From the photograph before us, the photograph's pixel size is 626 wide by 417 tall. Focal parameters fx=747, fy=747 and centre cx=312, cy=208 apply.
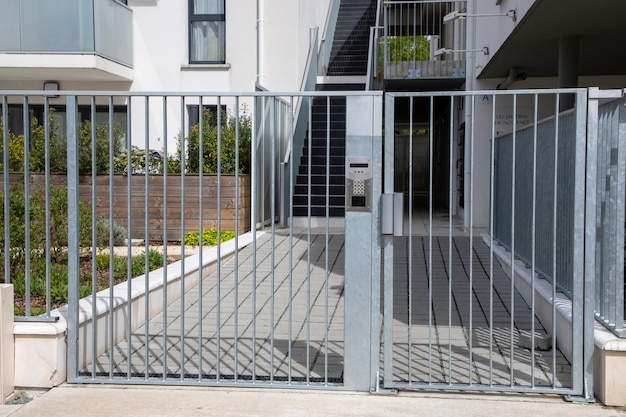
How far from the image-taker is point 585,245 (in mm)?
4902

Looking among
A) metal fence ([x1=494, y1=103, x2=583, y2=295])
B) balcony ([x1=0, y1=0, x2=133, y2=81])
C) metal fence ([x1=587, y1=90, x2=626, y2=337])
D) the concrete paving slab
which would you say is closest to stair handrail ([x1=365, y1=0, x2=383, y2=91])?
balcony ([x1=0, y1=0, x2=133, y2=81])

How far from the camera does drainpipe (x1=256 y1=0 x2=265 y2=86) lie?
607 inches

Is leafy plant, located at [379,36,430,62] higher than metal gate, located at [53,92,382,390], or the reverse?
leafy plant, located at [379,36,430,62]

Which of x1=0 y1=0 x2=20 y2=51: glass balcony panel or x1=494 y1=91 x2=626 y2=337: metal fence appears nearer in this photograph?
x1=494 y1=91 x2=626 y2=337: metal fence

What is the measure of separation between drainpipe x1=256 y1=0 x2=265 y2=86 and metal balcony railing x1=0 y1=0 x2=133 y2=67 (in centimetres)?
314

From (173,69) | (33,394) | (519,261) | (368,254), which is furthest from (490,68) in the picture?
(33,394)

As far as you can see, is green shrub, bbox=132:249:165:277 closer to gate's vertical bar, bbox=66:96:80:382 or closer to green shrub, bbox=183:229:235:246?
green shrub, bbox=183:229:235:246

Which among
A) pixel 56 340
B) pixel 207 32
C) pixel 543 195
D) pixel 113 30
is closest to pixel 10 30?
pixel 113 30

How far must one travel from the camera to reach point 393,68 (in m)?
15.9

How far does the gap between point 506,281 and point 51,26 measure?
408 inches

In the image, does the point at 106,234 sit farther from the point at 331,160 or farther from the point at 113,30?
the point at 113,30

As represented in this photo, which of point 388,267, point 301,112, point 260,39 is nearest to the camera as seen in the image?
point 388,267

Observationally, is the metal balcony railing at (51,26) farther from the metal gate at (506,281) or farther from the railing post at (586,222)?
the railing post at (586,222)

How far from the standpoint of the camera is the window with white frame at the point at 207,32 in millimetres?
16266
